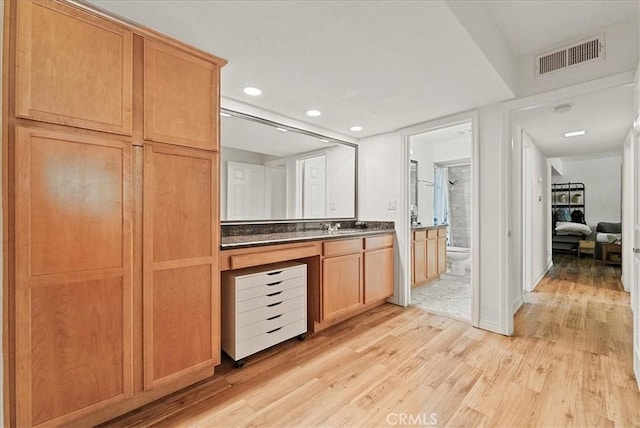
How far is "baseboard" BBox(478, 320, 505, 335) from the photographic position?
260 cm

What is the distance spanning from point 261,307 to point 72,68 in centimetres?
173

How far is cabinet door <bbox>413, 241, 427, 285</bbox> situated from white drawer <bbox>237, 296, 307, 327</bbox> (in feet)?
6.50

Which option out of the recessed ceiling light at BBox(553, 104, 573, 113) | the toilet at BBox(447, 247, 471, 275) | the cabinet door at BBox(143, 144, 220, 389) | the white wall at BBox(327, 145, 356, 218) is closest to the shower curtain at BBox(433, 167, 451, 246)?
the toilet at BBox(447, 247, 471, 275)

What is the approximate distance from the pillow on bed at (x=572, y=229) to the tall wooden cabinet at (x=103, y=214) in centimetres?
788

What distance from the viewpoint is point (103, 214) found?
56.6 inches

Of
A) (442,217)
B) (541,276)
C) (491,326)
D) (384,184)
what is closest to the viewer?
(491,326)

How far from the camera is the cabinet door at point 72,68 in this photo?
4.09 feet

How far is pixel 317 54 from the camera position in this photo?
5.88 ft

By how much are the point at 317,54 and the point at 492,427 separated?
2262 mm

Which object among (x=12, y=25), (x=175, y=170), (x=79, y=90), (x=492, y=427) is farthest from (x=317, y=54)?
(x=492, y=427)

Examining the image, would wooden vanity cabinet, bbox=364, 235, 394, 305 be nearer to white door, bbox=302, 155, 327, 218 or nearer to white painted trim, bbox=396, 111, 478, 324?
white painted trim, bbox=396, 111, 478, 324

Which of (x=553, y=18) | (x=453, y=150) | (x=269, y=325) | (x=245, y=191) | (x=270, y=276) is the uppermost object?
(x=553, y=18)

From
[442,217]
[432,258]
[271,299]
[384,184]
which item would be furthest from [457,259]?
[271,299]

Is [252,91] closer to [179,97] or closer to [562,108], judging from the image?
[179,97]
